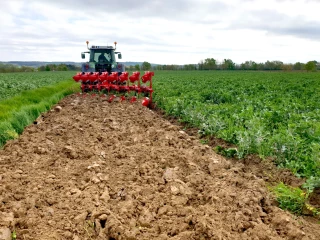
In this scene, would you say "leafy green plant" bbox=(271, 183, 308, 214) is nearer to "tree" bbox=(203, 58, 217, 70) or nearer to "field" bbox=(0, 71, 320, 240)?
"field" bbox=(0, 71, 320, 240)

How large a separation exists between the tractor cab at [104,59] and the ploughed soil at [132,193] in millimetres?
11236

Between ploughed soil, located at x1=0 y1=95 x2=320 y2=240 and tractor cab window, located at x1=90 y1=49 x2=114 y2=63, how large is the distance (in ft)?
38.4

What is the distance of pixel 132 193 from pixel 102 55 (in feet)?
48.9

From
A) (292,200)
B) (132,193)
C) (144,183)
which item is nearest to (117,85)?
(144,183)

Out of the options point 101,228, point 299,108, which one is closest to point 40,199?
point 101,228

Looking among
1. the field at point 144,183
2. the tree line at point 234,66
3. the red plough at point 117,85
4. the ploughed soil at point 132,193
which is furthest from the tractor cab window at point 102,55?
the tree line at point 234,66

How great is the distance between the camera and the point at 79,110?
1062cm

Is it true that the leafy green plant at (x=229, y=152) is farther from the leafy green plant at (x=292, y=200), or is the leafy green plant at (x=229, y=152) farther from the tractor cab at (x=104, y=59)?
the tractor cab at (x=104, y=59)

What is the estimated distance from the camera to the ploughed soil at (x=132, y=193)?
3.40 m

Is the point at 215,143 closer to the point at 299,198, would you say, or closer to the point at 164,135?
the point at 164,135

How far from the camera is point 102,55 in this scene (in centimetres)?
1814

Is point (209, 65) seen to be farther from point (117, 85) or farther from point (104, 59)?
point (117, 85)

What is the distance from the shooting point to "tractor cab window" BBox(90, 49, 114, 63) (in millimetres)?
18016

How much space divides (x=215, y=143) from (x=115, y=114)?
12.5 feet
